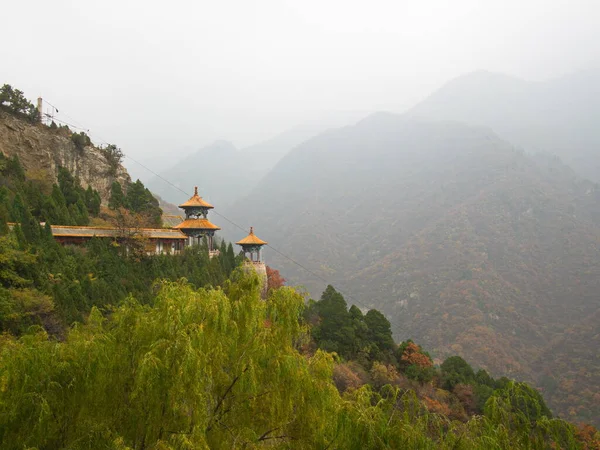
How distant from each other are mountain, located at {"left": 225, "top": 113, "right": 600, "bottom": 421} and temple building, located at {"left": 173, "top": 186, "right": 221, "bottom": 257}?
83.3 ft

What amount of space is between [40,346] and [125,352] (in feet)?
3.63

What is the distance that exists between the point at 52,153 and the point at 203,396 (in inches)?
806

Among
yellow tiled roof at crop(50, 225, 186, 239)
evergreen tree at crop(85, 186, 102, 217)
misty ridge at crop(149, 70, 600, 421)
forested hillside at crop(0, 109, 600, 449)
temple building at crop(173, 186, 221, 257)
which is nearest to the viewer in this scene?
forested hillside at crop(0, 109, 600, 449)

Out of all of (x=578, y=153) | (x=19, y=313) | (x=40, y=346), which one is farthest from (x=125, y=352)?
(x=578, y=153)

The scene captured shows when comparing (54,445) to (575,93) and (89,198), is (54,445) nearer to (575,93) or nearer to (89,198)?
(89,198)

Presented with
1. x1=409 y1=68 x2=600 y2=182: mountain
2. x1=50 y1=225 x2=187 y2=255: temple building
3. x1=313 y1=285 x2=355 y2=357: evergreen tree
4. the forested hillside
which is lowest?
x1=313 y1=285 x2=355 y2=357: evergreen tree

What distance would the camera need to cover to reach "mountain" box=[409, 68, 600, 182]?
88.0m

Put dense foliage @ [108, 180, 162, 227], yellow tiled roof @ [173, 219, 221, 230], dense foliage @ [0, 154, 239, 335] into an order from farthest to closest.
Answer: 1. yellow tiled roof @ [173, 219, 221, 230]
2. dense foliage @ [108, 180, 162, 227]
3. dense foliage @ [0, 154, 239, 335]

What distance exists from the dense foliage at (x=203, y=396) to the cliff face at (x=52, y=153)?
57.8ft

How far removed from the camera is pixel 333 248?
6288cm

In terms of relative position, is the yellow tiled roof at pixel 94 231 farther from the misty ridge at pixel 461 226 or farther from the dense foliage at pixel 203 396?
the misty ridge at pixel 461 226

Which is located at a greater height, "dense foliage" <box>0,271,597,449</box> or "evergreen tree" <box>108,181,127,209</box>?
"evergreen tree" <box>108,181,127,209</box>

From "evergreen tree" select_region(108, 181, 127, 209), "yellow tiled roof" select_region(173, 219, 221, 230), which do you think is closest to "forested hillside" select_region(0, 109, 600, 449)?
"yellow tiled roof" select_region(173, 219, 221, 230)

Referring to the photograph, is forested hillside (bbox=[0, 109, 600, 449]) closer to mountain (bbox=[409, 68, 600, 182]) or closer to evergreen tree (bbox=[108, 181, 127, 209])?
evergreen tree (bbox=[108, 181, 127, 209])
